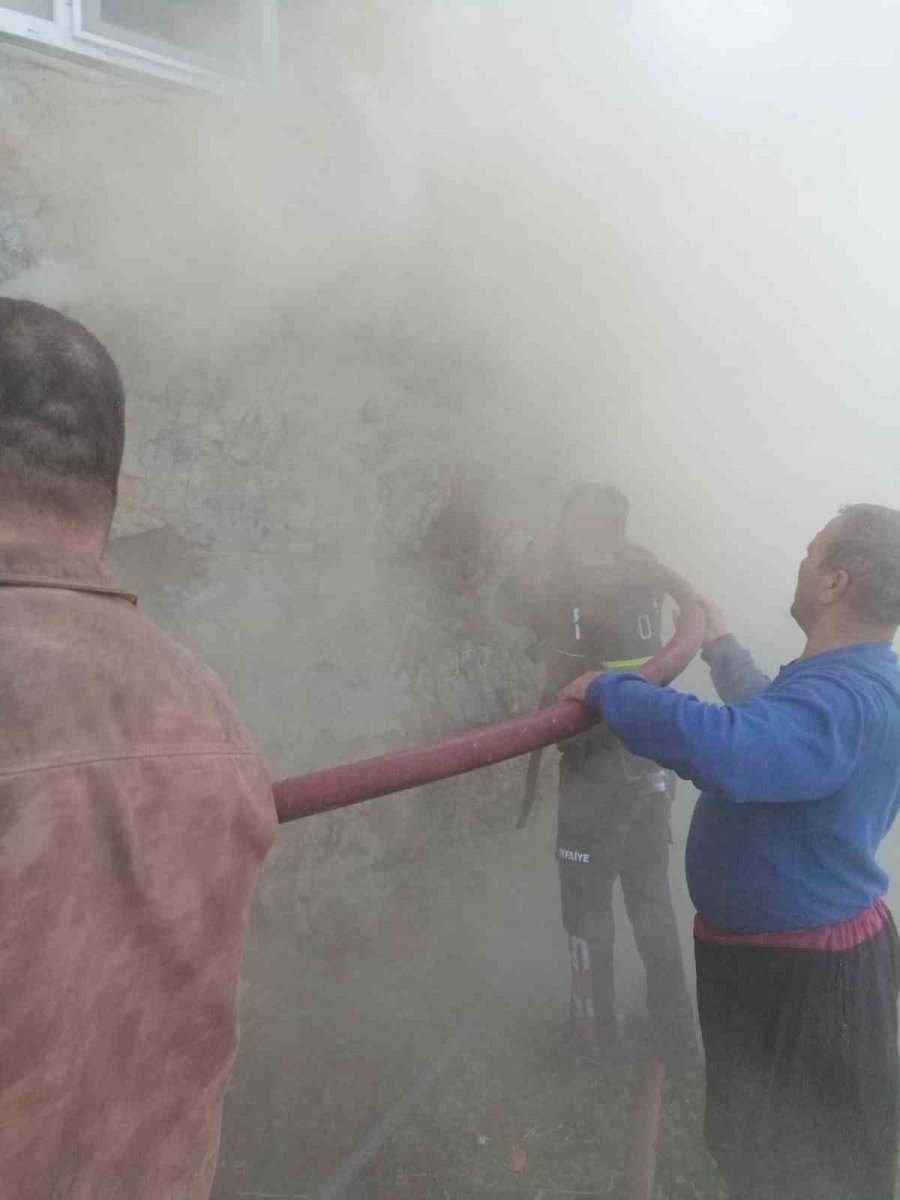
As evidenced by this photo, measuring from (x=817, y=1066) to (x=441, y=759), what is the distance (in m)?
0.97

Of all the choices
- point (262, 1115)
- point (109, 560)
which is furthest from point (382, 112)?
point (262, 1115)

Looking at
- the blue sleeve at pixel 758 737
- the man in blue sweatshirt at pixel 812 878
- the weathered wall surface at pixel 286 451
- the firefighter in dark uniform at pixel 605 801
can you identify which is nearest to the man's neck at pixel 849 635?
the man in blue sweatshirt at pixel 812 878

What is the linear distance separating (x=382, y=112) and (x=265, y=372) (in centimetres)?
132

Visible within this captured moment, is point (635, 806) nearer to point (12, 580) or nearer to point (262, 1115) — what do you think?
point (262, 1115)

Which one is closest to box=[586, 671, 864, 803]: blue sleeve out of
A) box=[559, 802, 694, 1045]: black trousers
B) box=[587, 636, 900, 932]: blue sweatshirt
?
box=[587, 636, 900, 932]: blue sweatshirt

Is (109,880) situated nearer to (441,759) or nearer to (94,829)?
(94,829)

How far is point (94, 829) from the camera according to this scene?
77 cm

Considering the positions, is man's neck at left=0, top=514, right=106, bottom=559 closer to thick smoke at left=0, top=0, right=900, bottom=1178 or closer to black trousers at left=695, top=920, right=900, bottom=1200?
black trousers at left=695, top=920, right=900, bottom=1200

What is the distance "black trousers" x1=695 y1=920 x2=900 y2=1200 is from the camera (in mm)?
1569

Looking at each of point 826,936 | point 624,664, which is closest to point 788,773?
point 826,936

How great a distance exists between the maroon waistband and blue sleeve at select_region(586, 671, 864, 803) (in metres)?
0.31

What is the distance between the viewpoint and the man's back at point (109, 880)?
0.74 m

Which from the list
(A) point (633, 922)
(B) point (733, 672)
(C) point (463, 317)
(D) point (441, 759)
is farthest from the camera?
(C) point (463, 317)

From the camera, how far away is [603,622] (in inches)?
94.4
